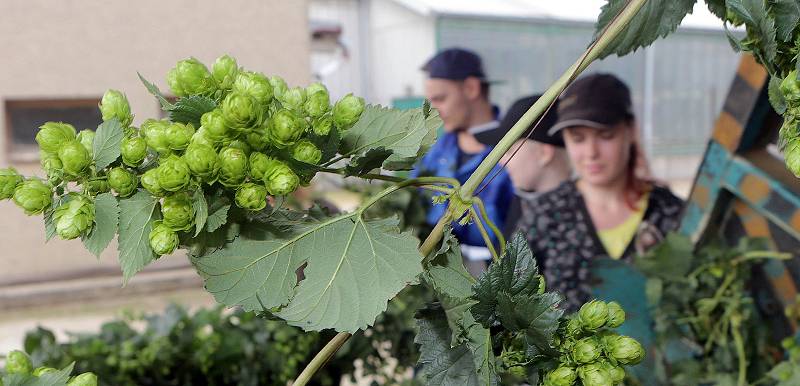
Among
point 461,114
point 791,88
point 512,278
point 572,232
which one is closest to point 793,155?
point 791,88

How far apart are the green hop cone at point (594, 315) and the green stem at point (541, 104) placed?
69 millimetres

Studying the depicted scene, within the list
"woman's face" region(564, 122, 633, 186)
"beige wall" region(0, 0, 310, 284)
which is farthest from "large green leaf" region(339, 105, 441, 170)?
"beige wall" region(0, 0, 310, 284)

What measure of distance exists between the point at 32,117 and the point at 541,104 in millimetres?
3688

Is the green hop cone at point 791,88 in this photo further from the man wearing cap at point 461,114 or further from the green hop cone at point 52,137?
the man wearing cap at point 461,114

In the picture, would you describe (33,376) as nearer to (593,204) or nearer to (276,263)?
(276,263)

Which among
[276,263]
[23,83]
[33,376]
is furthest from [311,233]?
[23,83]

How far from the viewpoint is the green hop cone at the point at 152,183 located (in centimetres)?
28

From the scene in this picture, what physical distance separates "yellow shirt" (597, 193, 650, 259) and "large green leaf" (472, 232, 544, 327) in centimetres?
106

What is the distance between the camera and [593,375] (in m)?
0.29

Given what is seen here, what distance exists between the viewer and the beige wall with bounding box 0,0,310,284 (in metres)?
3.33

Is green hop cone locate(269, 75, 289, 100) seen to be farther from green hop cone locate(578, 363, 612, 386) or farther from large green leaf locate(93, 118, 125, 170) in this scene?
green hop cone locate(578, 363, 612, 386)

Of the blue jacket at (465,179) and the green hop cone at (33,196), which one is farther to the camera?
the blue jacket at (465,179)

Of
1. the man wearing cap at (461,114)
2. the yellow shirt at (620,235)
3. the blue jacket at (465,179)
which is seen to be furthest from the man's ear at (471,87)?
the yellow shirt at (620,235)

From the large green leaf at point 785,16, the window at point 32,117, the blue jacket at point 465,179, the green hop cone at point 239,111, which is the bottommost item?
the window at point 32,117
